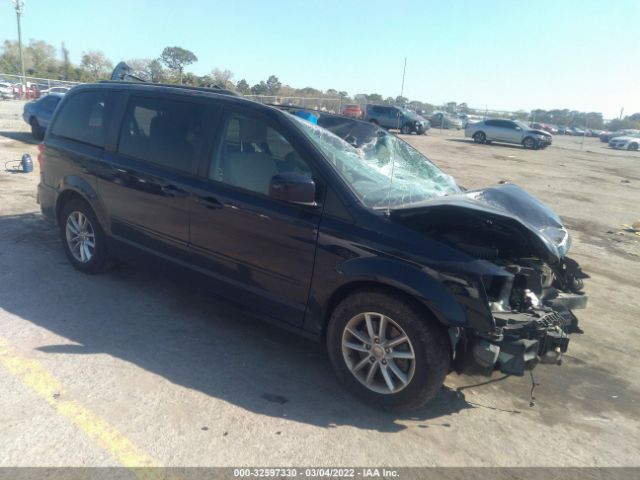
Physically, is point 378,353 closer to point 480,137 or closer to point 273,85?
point 480,137

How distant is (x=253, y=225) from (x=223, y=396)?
1.22m

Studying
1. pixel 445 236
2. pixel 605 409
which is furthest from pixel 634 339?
pixel 445 236

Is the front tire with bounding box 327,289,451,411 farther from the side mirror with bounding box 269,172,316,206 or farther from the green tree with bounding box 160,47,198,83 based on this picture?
the green tree with bounding box 160,47,198,83

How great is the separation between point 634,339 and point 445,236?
9.73 feet

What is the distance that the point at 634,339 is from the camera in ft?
15.7

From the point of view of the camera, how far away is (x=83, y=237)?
506cm

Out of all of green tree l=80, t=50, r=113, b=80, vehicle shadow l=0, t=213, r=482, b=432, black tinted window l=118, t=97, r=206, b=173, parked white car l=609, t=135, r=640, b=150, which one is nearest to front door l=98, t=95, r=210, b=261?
black tinted window l=118, t=97, r=206, b=173

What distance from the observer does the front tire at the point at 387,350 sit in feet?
9.98

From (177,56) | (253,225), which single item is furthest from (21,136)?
(177,56)

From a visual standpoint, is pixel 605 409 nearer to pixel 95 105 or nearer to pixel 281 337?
pixel 281 337

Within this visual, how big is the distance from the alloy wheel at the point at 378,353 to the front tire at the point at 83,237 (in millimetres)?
2905

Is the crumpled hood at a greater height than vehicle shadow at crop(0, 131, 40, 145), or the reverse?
the crumpled hood

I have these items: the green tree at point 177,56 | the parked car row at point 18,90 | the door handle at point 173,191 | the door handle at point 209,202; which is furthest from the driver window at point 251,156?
the green tree at point 177,56

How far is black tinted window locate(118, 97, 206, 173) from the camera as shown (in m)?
4.05
